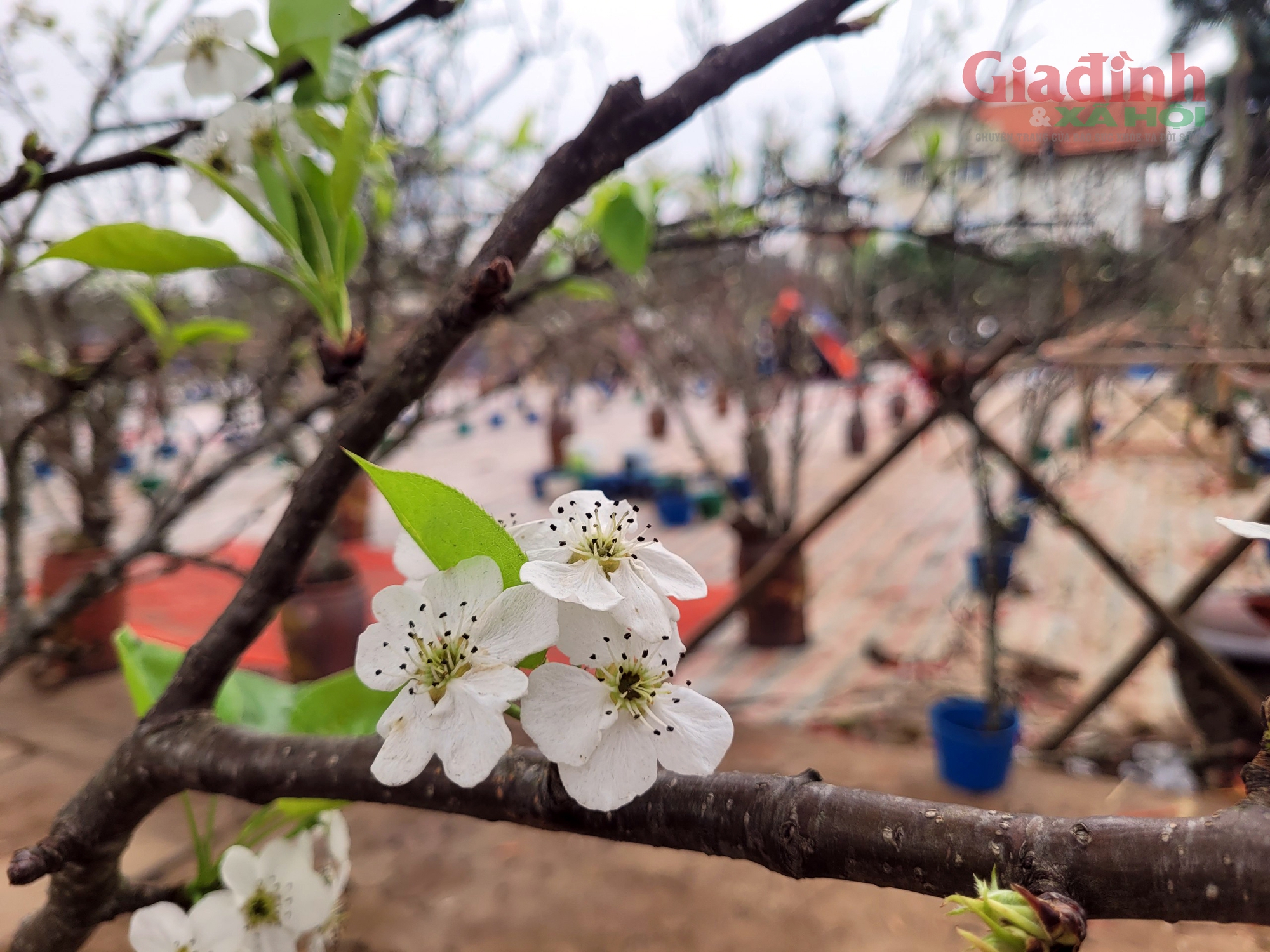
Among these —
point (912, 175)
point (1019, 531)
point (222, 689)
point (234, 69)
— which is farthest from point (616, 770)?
point (1019, 531)

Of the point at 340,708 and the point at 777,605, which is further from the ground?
the point at 340,708

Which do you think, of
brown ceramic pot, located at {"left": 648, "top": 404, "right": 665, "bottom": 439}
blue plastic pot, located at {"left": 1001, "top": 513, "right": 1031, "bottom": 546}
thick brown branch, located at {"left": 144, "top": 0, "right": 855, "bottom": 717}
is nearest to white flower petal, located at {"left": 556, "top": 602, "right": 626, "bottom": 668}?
thick brown branch, located at {"left": 144, "top": 0, "right": 855, "bottom": 717}

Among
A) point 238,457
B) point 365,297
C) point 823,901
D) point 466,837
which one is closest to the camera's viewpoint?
point 238,457

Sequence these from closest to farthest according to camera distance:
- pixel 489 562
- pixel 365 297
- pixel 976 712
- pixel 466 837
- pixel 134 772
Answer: pixel 489 562 → pixel 134 772 → pixel 466 837 → pixel 365 297 → pixel 976 712

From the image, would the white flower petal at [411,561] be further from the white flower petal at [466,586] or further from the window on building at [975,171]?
the window on building at [975,171]

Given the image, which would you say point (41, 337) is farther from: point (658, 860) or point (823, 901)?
point (823, 901)

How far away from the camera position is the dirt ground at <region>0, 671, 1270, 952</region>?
1.15 meters

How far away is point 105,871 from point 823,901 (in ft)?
3.41

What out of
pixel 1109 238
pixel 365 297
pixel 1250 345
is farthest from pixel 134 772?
pixel 1109 238

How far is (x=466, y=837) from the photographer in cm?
149

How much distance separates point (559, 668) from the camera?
324 mm

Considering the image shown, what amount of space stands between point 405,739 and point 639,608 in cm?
11

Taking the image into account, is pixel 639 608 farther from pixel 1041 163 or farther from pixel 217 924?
pixel 1041 163

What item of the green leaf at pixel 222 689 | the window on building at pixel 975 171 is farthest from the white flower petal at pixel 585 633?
the window on building at pixel 975 171
